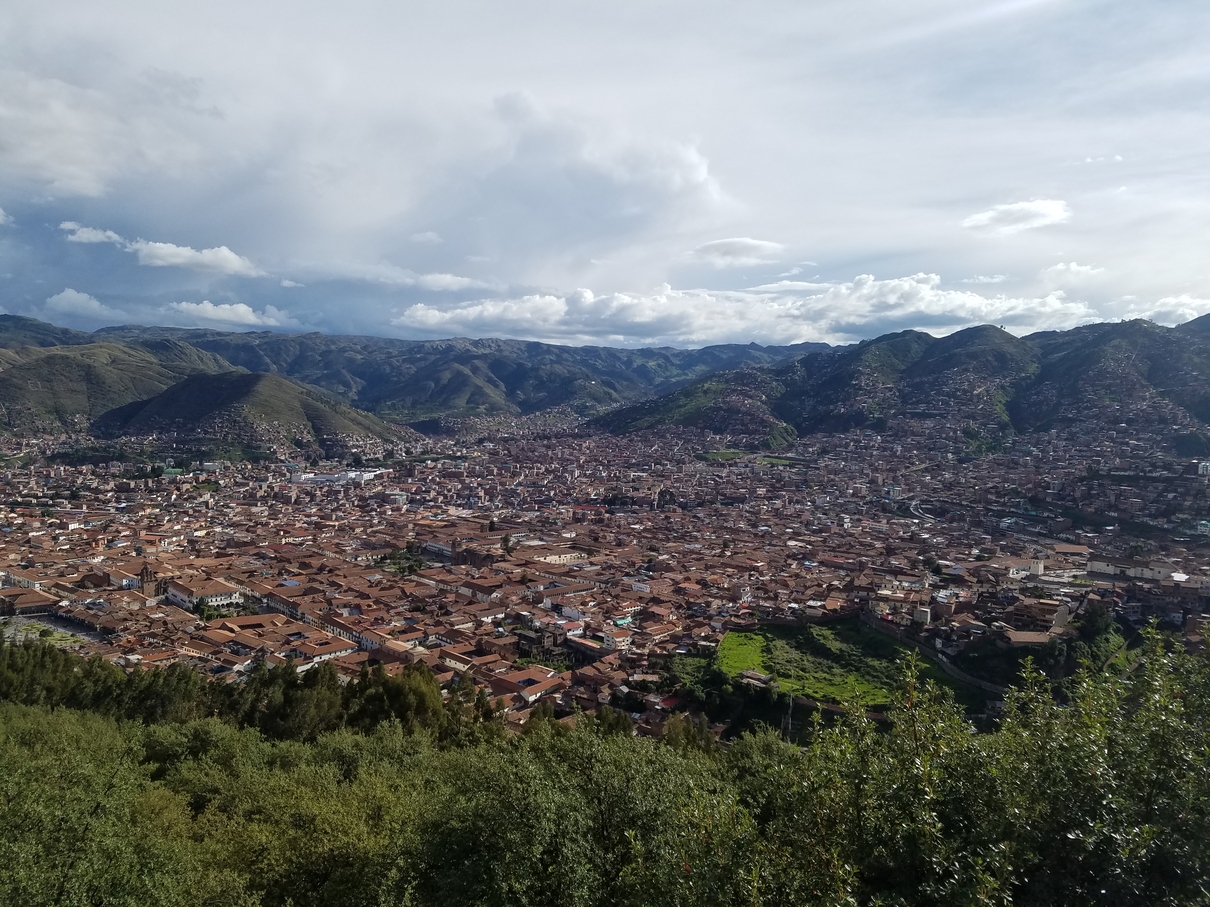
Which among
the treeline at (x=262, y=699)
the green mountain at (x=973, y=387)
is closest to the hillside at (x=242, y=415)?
the green mountain at (x=973, y=387)

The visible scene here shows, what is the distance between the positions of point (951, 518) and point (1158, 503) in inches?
581

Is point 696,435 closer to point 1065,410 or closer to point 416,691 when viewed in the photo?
point 1065,410

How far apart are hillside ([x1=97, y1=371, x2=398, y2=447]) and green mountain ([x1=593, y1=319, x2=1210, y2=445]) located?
53.8 meters

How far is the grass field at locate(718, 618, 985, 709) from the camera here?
25656 millimetres

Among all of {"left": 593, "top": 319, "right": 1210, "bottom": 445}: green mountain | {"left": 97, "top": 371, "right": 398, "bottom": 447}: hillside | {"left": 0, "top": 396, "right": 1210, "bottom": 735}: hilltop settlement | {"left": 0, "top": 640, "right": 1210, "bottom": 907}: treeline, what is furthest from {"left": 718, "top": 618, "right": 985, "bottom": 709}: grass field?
{"left": 97, "top": 371, "right": 398, "bottom": 447}: hillside

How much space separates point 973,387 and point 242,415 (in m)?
123

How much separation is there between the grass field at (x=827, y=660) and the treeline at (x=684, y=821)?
14.5m

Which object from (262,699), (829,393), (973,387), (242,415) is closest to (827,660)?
(262,699)

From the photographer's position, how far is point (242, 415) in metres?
115

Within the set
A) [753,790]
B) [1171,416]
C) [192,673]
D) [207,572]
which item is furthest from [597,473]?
[753,790]

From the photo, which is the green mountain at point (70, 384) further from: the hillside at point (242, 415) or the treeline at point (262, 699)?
the treeline at point (262, 699)

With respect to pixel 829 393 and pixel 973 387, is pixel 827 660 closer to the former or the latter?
pixel 973 387

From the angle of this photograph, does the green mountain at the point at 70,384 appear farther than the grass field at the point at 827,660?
Yes

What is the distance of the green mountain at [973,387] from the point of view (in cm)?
8675
